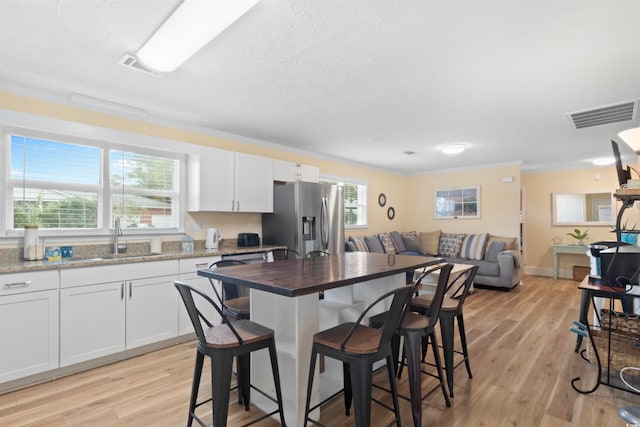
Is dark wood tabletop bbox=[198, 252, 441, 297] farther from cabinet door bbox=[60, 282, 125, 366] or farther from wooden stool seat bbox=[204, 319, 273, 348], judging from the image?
cabinet door bbox=[60, 282, 125, 366]

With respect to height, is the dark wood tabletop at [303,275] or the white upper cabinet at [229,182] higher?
the white upper cabinet at [229,182]

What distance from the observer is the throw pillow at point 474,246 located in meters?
6.14

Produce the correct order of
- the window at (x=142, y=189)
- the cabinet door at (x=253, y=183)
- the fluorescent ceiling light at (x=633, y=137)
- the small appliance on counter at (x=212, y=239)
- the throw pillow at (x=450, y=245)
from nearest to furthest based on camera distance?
the fluorescent ceiling light at (x=633, y=137) → the window at (x=142, y=189) → the small appliance on counter at (x=212, y=239) → the cabinet door at (x=253, y=183) → the throw pillow at (x=450, y=245)

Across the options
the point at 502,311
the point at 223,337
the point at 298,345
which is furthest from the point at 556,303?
the point at 223,337

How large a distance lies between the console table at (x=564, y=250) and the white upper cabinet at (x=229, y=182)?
237 inches

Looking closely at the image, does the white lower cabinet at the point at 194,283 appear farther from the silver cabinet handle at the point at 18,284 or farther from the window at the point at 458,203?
the window at the point at 458,203

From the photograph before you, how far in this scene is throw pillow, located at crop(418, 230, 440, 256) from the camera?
686 cm

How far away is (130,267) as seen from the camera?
9.70ft

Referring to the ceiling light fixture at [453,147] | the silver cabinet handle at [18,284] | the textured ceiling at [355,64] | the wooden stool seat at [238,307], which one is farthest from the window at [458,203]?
the silver cabinet handle at [18,284]

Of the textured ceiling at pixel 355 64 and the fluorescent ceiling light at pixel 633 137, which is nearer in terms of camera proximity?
the textured ceiling at pixel 355 64

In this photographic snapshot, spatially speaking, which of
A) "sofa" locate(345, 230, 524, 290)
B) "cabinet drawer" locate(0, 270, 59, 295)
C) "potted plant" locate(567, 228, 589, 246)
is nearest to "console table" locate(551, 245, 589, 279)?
"potted plant" locate(567, 228, 589, 246)

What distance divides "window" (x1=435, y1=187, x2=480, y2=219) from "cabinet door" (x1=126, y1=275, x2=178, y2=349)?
5964 millimetres

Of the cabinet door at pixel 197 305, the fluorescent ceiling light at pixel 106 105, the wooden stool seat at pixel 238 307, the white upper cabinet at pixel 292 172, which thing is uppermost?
the fluorescent ceiling light at pixel 106 105

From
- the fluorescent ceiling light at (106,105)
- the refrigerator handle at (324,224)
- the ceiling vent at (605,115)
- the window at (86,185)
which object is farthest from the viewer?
the refrigerator handle at (324,224)
